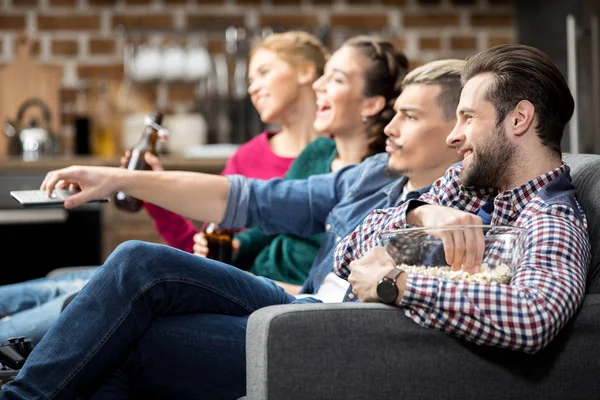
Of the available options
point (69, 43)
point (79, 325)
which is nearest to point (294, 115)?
point (79, 325)

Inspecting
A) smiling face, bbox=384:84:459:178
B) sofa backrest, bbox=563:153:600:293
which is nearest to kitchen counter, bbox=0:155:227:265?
smiling face, bbox=384:84:459:178

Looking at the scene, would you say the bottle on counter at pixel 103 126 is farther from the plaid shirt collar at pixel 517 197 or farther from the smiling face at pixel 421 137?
the plaid shirt collar at pixel 517 197

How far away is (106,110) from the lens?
15.2 ft

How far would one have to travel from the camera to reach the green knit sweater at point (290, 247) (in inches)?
99.7

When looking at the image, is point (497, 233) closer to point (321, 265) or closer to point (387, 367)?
point (387, 367)

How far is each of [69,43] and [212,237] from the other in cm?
239

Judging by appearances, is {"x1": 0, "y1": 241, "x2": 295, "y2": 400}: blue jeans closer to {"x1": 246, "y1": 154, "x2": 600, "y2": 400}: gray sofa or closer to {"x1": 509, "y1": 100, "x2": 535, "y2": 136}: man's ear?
{"x1": 246, "y1": 154, "x2": 600, "y2": 400}: gray sofa

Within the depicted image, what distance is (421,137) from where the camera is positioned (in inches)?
83.1

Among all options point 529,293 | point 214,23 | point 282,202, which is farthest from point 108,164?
point 529,293

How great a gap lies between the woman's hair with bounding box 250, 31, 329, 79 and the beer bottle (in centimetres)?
63

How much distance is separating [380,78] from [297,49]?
51 centimetres

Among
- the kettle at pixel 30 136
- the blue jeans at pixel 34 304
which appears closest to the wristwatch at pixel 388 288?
the blue jeans at pixel 34 304

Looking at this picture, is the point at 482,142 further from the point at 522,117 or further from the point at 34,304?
the point at 34,304

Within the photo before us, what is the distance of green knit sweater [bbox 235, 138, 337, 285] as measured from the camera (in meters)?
2.53
